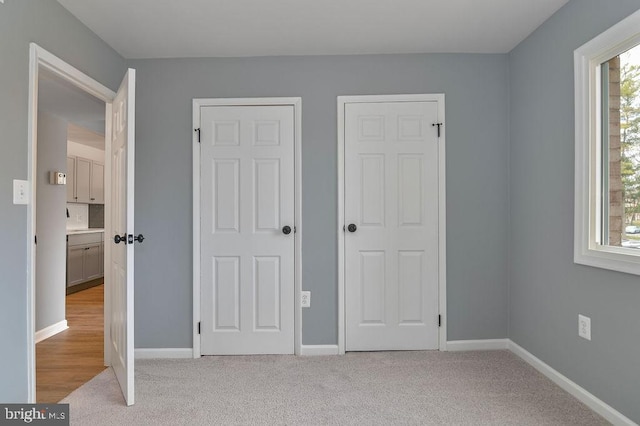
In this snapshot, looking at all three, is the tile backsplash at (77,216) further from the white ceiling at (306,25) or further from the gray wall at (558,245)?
the gray wall at (558,245)

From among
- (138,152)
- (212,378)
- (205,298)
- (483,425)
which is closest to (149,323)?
(205,298)

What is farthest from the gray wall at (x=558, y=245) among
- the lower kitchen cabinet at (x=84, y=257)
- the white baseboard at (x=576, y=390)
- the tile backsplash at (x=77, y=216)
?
the tile backsplash at (x=77, y=216)

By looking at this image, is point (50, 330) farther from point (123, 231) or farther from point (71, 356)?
point (123, 231)

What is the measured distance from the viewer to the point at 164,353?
296 centimetres

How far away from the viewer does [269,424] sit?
198 centimetres

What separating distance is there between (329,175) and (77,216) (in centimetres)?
559

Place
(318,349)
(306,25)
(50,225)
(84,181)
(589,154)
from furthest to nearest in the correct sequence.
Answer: (84,181) → (50,225) → (318,349) → (306,25) → (589,154)

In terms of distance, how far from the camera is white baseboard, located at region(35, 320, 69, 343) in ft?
11.6

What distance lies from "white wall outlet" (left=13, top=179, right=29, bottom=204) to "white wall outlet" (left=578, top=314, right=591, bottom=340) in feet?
10.5

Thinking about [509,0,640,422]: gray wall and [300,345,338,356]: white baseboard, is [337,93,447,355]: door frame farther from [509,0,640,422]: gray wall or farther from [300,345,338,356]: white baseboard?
[509,0,640,422]: gray wall

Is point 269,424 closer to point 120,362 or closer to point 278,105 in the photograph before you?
point 120,362

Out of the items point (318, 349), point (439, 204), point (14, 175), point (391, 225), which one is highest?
point (14, 175)

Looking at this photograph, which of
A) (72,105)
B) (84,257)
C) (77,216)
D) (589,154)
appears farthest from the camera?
(77,216)

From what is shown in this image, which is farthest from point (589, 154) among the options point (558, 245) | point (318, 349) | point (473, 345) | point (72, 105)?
point (72, 105)
